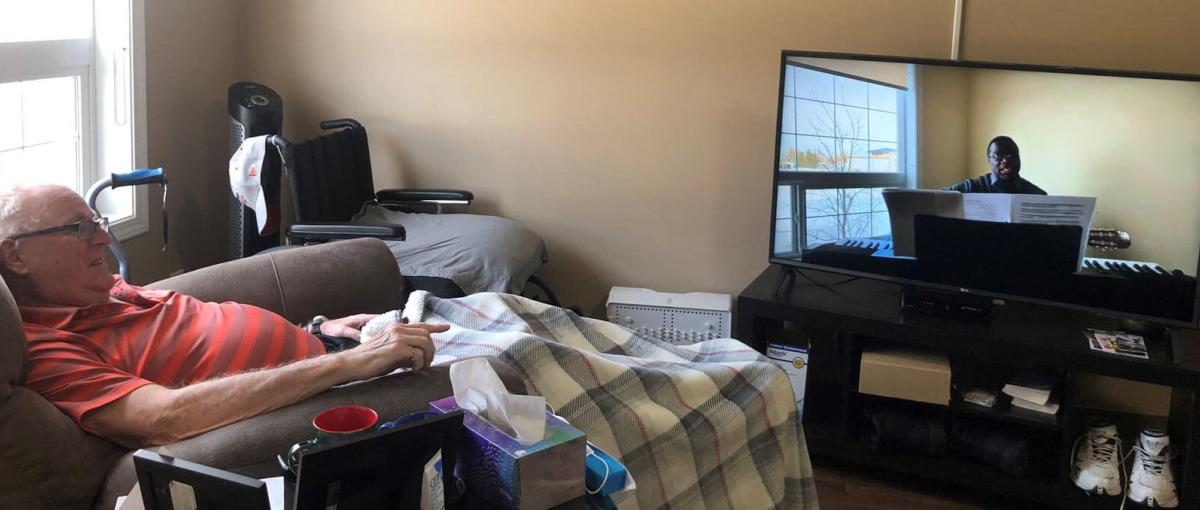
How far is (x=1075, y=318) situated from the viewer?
296cm

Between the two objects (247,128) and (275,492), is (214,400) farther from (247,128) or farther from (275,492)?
(247,128)

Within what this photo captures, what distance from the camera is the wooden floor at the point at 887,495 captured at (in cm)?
296

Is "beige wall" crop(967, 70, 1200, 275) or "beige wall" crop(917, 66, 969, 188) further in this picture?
"beige wall" crop(917, 66, 969, 188)

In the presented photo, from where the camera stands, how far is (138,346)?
2.01 m

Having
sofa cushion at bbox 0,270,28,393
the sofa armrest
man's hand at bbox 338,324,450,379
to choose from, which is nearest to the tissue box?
man's hand at bbox 338,324,450,379

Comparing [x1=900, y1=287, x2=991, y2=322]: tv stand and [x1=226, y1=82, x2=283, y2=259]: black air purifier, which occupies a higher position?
[x1=226, y1=82, x2=283, y2=259]: black air purifier

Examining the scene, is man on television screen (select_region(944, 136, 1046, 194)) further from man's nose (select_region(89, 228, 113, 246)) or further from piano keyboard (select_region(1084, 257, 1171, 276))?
man's nose (select_region(89, 228, 113, 246))

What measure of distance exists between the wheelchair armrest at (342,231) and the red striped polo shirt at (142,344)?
0.81m

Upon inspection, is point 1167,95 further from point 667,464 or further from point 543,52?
point 543,52

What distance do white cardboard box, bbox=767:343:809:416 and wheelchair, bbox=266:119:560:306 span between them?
0.84 meters

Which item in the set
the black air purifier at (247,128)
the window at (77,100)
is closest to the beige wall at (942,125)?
the black air purifier at (247,128)

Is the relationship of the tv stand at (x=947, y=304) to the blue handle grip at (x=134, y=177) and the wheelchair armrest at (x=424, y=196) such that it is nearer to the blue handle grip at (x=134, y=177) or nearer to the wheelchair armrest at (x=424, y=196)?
the wheelchair armrest at (x=424, y=196)

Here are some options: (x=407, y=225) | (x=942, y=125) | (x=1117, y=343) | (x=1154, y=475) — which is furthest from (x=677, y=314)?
(x=1154, y=475)

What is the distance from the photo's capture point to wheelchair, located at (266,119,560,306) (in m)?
3.20
